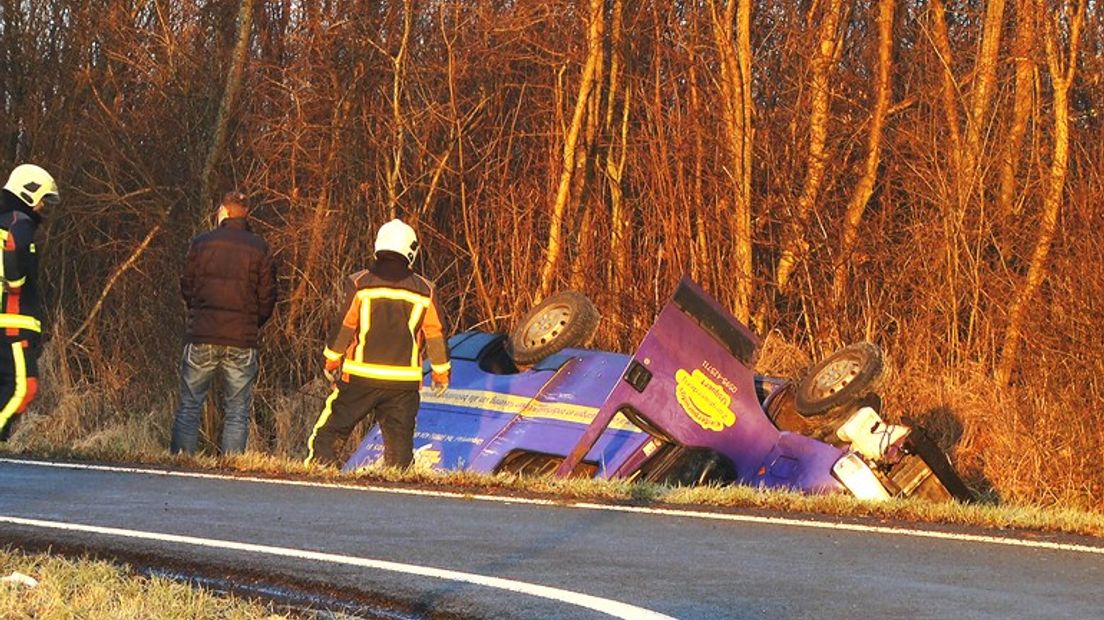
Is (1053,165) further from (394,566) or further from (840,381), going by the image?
(394,566)

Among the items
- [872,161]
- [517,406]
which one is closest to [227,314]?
[517,406]

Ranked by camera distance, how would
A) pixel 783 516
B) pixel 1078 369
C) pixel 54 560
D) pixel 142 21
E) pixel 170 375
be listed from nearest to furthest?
pixel 54 560, pixel 783 516, pixel 1078 369, pixel 170 375, pixel 142 21

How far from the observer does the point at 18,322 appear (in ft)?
33.4

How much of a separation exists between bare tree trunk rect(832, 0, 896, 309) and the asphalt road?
782cm

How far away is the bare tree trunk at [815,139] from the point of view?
1764 centimetres

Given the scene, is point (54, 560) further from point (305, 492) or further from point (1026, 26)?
point (1026, 26)

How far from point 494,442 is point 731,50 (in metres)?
6.22

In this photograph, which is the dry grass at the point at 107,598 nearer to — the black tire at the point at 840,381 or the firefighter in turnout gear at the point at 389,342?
the firefighter in turnout gear at the point at 389,342

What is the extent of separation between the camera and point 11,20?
78.9ft

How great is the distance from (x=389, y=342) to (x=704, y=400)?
2.10m

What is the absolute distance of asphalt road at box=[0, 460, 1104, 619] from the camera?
21.9 feet

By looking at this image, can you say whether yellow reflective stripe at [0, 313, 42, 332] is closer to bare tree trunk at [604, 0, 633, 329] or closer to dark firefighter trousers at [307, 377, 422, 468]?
dark firefighter trousers at [307, 377, 422, 468]

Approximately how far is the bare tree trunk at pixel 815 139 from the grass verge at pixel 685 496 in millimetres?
6956

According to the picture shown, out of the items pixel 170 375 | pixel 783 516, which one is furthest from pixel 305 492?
pixel 170 375
